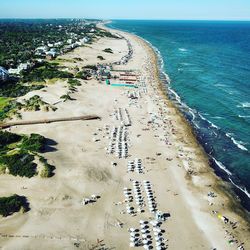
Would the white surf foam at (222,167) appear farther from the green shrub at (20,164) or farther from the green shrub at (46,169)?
the green shrub at (20,164)

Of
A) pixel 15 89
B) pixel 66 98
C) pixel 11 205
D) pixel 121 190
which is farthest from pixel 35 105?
pixel 11 205

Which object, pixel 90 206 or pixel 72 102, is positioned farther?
pixel 72 102

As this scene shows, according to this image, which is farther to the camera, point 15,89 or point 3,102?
point 15,89

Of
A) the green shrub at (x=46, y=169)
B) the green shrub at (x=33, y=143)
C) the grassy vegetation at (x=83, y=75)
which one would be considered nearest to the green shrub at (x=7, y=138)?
the green shrub at (x=33, y=143)

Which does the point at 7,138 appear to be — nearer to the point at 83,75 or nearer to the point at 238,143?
the point at 238,143

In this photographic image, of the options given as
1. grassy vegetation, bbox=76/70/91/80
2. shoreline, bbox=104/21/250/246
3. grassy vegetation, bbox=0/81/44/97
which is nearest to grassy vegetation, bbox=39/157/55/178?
shoreline, bbox=104/21/250/246

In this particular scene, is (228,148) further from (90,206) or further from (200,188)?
(90,206)

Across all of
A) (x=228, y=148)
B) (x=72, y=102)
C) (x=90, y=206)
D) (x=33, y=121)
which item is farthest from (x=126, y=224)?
(x=72, y=102)
